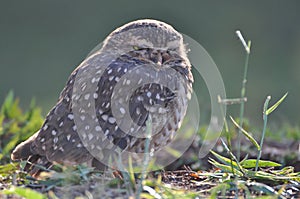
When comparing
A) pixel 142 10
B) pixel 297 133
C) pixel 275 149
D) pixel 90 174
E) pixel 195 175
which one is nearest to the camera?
pixel 90 174

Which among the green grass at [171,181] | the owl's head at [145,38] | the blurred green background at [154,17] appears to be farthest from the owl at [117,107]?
the blurred green background at [154,17]

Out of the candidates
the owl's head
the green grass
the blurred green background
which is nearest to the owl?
the owl's head

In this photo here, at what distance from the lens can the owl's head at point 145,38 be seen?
17.6ft

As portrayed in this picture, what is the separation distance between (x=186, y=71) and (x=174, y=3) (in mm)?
9275

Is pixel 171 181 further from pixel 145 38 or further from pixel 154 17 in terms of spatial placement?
pixel 154 17

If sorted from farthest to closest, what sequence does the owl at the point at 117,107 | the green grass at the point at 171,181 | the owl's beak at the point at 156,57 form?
the owl's beak at the point at 156,57 < the owl at the point at 117,107 < the green grass at the point at 171,181

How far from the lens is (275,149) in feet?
21.4

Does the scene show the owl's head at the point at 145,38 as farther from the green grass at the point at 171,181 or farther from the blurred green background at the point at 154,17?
the blurred green background at the point at 154,17

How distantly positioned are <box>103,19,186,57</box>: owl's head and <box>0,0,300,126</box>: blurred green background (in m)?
5.16

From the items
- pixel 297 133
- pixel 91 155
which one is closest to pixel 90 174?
pixel 91 155

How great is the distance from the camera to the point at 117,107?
499 cm

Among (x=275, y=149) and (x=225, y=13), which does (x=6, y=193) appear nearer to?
(x=275, y=149)

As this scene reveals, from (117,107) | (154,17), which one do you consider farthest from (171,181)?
(154,17)

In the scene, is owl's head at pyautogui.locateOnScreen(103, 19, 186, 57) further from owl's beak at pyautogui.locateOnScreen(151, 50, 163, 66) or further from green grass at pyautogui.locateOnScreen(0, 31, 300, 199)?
green grass at pyautogui.locateOnScreen(0, 31, 300, 199)
